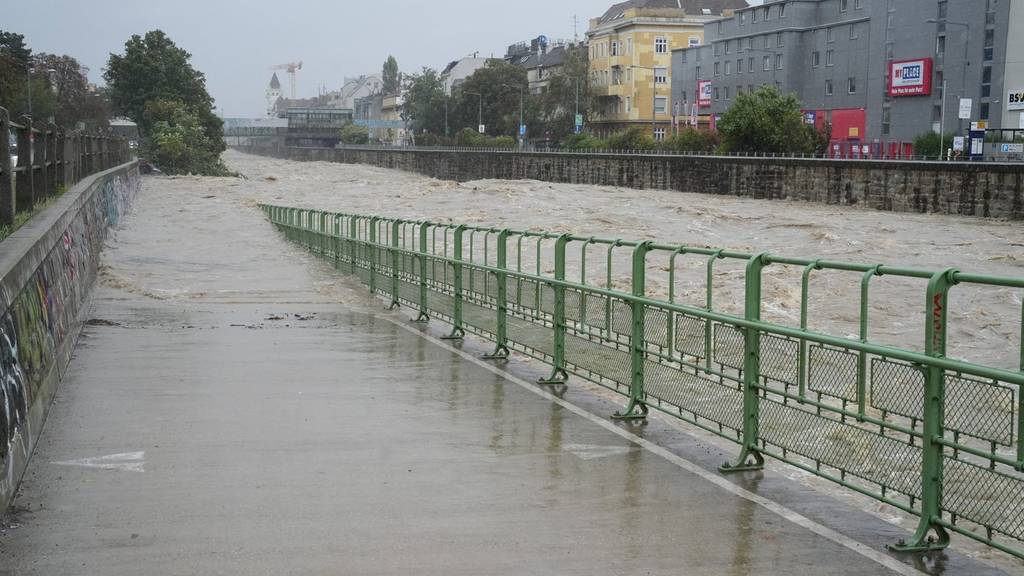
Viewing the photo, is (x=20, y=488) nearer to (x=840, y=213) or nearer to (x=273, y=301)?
(x=273, y=301)

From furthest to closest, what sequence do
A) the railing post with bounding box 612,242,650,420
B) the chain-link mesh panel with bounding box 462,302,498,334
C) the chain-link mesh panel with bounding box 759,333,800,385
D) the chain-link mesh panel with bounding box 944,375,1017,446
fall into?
the chain-link mesh panel with bounding box 462,302,498,334
the railing post with bounding box 612,242,650,420
the chain-link mesh panel with bounding box 759,333,800,385
the chain-link mesh panel with bounding box 944,375,1017,446

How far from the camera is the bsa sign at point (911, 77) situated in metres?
74.1

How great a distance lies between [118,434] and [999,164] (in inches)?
1768

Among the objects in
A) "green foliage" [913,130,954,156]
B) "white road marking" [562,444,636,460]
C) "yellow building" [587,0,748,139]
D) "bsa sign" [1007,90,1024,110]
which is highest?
"yellow building" [587,0,748,139]

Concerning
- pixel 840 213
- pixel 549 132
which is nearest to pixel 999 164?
pixel 840 213

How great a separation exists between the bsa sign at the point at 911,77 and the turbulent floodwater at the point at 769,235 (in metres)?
16.6

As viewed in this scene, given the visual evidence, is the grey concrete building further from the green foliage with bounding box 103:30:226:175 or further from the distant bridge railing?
the distant bridge railing

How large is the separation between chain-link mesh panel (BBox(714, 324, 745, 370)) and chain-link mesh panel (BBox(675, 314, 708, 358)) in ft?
0.68

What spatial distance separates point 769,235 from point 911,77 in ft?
117

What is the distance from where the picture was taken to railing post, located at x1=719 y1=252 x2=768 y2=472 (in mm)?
8430

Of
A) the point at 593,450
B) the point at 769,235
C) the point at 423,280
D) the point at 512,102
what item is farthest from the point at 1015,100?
the point at 512,102

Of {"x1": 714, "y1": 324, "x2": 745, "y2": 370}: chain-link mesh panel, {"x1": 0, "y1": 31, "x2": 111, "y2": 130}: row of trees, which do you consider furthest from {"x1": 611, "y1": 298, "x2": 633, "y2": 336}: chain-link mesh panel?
{"x1": 0, "y1": 31, "x2": 111, "y2": 130}: row of trees

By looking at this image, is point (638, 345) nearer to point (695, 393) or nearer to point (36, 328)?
point (695, 393)

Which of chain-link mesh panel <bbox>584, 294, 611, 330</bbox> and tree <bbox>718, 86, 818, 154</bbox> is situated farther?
tree <bbox>718, 86, 818, 154</bbox>
